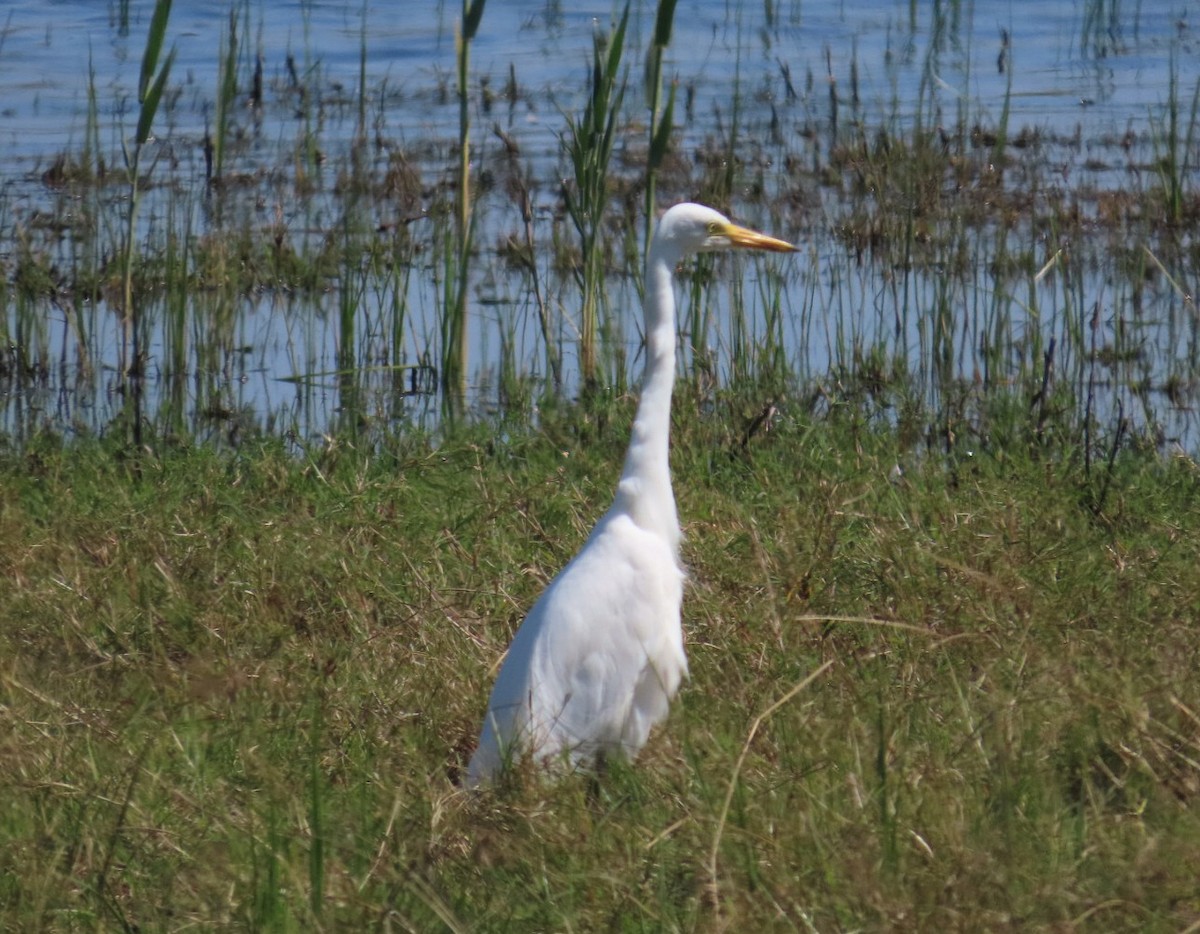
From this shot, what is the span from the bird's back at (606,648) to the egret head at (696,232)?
61 centimetres

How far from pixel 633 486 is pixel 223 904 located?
125cm

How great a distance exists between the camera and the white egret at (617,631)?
10.4 feet

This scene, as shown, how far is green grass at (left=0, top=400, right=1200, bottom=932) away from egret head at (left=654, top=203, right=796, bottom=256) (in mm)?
733

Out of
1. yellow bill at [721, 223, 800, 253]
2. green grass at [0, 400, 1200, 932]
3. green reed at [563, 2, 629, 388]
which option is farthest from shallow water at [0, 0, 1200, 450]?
yellow bill at [721, 223, 800, 253]

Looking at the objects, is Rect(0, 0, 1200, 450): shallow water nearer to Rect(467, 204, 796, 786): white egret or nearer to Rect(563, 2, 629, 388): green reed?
Rect(563, 2, 629, 388): green reed

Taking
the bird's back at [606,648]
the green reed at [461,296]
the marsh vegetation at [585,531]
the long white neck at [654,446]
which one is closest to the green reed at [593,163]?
the marsh vegetation at [585,531]

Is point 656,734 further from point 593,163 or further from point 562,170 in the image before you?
point 562,170

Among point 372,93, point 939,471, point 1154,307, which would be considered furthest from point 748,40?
point 939,471

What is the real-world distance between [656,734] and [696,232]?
1.07 meters

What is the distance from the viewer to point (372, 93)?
11016 mm

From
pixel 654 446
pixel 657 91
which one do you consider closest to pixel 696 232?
pixel 654 446

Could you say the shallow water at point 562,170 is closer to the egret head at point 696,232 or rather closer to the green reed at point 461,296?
the green reed at point 461,296

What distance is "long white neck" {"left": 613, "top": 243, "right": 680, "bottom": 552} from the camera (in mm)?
3373

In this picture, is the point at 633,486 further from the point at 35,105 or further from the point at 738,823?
the point at 35,105
